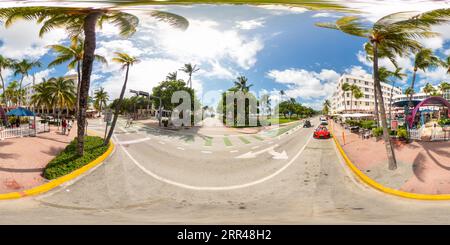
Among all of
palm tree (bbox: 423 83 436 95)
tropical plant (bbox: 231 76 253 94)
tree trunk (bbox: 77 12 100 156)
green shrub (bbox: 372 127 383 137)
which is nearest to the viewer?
tropical plant (bbox: 231 76 253 94)

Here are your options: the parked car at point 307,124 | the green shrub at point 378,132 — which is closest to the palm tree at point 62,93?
the parked car at point 307,124

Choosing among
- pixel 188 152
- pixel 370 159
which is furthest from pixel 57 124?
pixel 370 159

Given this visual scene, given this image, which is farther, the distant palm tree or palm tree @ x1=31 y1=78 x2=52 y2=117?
palm tree @ x1=31 y1=78 x2=52 y2=117

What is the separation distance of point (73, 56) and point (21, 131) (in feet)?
2.47

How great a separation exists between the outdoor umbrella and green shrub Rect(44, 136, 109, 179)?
0.45 m

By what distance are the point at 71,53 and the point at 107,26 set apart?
29 centimetres

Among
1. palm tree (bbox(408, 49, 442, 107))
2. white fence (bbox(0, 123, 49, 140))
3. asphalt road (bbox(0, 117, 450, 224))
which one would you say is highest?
palm tree (bbox(408, 49, 442, 107))

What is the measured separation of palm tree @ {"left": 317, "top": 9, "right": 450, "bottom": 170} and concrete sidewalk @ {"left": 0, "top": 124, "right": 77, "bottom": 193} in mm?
1805

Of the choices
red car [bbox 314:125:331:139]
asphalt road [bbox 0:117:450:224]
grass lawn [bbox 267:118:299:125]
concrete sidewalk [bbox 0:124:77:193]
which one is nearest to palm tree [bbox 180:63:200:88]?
asphalt road [bbox 0:117:450:224]

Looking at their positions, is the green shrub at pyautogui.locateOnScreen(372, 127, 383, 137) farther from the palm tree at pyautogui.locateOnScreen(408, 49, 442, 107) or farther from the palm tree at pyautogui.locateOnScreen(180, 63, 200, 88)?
the palm tree at pyautogui.locateOnScreen(180, 63, 200, 88)

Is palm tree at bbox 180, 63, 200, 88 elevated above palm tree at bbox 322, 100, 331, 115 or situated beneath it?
elevated above

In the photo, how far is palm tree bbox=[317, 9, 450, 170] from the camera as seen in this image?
1.42 m

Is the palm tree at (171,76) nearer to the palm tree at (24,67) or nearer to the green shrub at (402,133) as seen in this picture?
the palm tree at (24,67)

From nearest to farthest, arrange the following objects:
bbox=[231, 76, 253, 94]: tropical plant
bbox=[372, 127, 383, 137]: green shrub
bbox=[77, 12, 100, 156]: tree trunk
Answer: bbox=[231, 76, 253, 94]: tropical plant
bbox=[77, 12, 100, 156]: tree trunk
bbox=[372, 127, 383, 137]: green shrub
